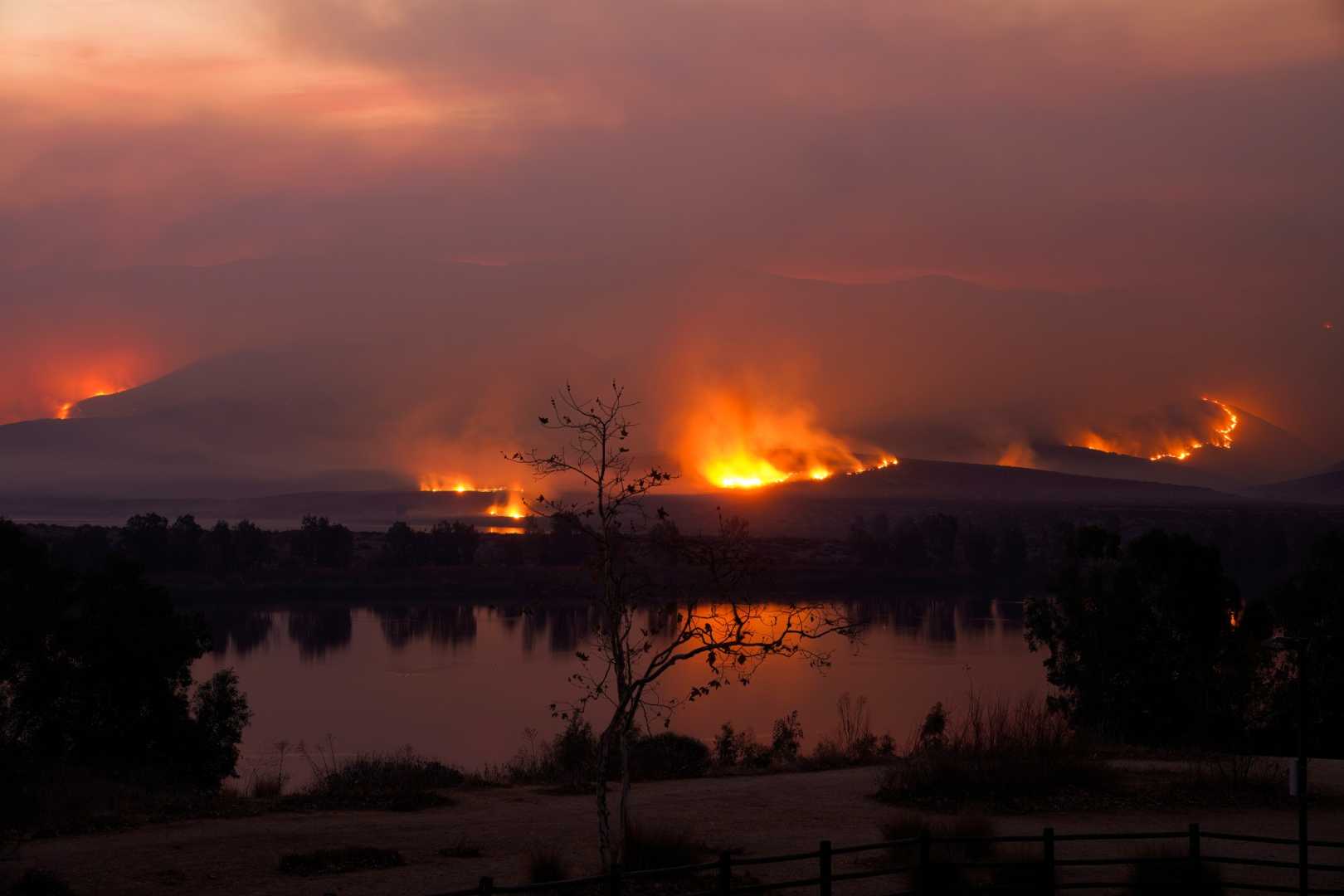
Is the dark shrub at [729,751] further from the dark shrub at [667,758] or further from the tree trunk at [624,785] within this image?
the tree trunk at [624,785]

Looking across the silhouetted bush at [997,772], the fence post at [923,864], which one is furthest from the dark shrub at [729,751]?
the fence post at [923,864]

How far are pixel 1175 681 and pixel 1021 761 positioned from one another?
15.8m

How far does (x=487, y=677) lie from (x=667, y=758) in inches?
1120

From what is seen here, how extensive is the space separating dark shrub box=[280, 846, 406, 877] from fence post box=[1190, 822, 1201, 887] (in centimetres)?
699

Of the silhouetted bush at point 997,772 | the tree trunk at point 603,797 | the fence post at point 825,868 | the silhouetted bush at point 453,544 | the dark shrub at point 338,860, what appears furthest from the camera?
the silhouetted bush at point 453,544

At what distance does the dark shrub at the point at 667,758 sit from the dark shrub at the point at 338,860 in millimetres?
5904

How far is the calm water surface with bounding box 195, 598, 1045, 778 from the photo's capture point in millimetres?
35250

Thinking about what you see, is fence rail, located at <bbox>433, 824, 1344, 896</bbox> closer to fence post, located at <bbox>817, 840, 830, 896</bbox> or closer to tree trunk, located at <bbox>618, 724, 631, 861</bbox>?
fence post, located at <bbox>817, 840, 830, 896</bbox>

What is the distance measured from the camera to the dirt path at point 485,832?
11734 millimetres

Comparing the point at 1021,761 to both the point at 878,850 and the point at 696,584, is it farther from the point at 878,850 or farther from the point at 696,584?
the point at 696,584

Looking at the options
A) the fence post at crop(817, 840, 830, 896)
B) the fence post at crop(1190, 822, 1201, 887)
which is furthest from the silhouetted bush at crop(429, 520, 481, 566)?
the fence post at crop(817, 840, 830, 896)

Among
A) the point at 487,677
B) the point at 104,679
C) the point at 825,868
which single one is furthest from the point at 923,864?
the point at 487,677

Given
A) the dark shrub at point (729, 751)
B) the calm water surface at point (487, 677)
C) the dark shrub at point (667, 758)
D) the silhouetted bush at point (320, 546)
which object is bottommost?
the calm water surface at point (487, 677)

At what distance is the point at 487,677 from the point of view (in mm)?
47031
